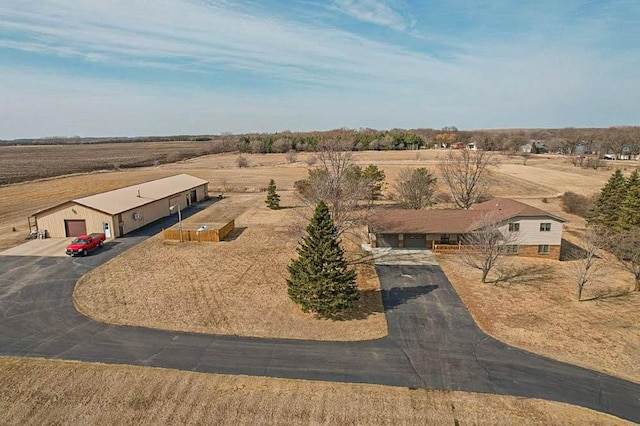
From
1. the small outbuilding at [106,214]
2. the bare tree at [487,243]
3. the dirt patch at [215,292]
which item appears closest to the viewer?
the dirt patch at [215,292]

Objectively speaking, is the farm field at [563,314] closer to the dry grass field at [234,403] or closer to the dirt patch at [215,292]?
the dry grass field at [234,403]

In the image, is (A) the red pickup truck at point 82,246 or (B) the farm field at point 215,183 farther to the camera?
(B) the farm field at point 215,183

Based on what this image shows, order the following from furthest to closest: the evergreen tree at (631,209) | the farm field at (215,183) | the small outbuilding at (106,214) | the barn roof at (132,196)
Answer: the farm field at (215,183) < the barn roof at (132,196) < the small outbuilding at (106,214) < the evergreen tree at (631,209)

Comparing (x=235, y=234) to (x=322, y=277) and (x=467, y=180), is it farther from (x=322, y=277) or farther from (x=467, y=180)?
(x=467, y=180)

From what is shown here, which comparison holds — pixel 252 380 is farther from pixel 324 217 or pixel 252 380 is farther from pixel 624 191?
pixel 624 191

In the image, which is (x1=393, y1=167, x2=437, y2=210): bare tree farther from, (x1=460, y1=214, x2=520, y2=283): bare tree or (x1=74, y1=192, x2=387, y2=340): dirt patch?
(x1=74, y1=192, x2=387, y2=340): dirt patch

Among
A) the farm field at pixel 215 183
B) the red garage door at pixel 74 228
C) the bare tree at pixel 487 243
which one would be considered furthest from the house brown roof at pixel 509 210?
the red garage door at pixel 74 228

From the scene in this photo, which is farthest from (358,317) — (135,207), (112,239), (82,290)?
(135,207)
